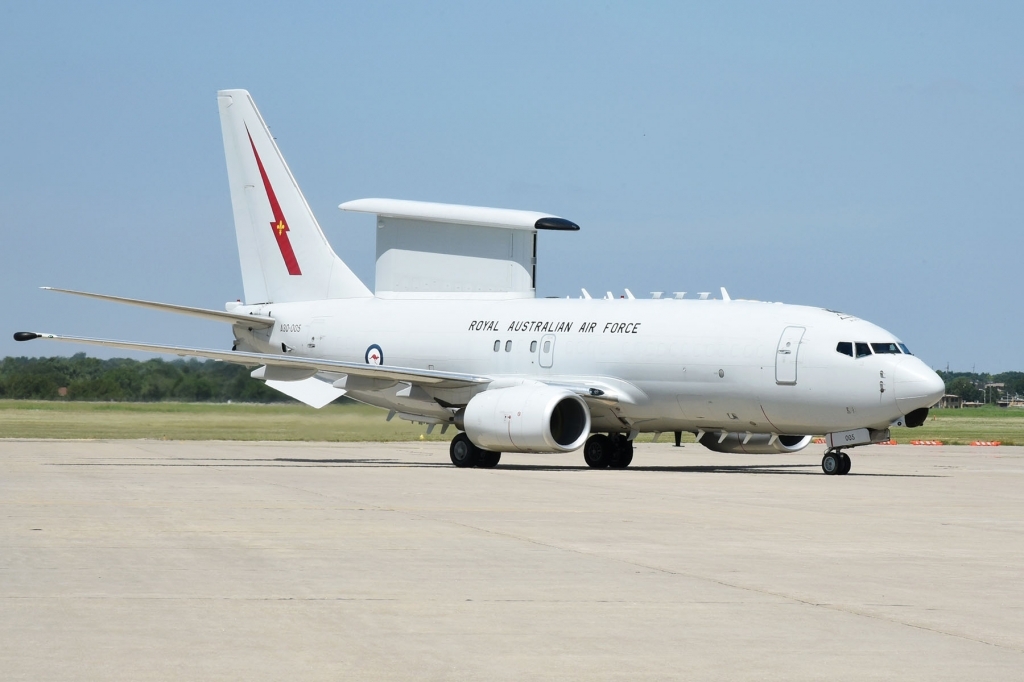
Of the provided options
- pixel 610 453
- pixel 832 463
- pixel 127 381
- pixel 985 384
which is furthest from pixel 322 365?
pixel 985 384

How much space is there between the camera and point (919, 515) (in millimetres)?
18156

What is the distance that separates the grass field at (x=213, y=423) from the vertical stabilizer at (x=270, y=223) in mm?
3850

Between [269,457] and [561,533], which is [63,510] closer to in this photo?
[561,533]

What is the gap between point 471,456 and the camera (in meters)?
31.5

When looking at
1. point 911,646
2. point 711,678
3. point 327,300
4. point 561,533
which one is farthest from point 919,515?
point 327,300

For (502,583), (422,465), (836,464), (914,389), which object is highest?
(914,389)

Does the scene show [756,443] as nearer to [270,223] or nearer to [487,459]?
[487,459]

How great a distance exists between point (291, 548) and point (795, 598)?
501cm

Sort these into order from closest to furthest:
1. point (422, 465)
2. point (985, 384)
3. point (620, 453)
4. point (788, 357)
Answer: point (788, 357) → point (422, 465) → point (620, 453) → point (985, 384)

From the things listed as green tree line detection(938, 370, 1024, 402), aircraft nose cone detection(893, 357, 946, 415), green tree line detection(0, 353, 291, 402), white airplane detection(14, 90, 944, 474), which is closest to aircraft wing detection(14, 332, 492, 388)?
white airplane detection(14, 90, 944, 474)

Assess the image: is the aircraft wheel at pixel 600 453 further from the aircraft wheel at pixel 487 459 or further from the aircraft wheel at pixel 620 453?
the aircraft wheel at pixel 487 459

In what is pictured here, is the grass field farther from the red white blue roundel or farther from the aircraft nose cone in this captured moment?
the aircraft nose cone

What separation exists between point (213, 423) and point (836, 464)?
3082 centimetres

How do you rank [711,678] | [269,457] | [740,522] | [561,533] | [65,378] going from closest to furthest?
[711,678] → [561,533] → [740,522] → [269,457] → [65,378]
